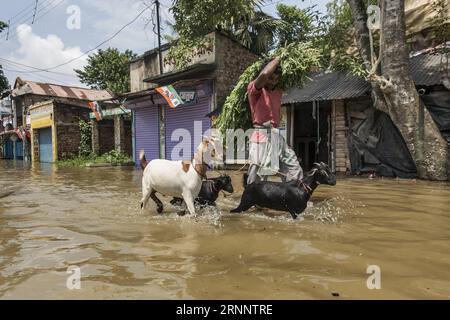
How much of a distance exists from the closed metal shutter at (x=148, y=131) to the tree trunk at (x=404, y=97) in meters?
11.6

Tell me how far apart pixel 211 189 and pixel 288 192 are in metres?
1.11

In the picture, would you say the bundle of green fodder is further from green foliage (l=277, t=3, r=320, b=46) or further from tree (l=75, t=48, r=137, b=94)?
tree (l=75, t=48, r=137, b=94)

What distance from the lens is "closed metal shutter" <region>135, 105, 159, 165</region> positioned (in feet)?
60.8

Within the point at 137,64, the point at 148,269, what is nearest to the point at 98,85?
the point at 137,64

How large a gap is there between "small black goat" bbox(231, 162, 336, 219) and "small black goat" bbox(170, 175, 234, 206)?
0.32 meters

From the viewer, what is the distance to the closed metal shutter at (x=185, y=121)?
52.2 feet

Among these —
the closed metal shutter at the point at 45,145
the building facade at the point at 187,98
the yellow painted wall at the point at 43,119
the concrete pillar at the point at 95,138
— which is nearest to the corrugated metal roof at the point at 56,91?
the yellow painted wall at the point at 43,119

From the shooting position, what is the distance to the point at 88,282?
267 centimetres

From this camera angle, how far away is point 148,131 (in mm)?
19047

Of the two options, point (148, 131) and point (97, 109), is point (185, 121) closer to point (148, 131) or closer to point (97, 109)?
point (148, 131)

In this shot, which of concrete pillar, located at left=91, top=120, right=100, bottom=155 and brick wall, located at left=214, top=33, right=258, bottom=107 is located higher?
brick wall, located at left=214, top=33, right=258, bottom=107

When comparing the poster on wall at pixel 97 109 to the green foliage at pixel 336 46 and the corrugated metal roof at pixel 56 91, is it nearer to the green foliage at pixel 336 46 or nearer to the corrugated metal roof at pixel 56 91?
the corrugated metal roof at pixel 56 91

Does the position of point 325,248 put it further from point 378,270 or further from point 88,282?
point 88,282

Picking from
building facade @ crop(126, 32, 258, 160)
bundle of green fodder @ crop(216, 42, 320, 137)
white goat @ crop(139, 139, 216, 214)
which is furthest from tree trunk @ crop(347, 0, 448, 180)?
building facade @ crop(126, 32, 258, 160)
